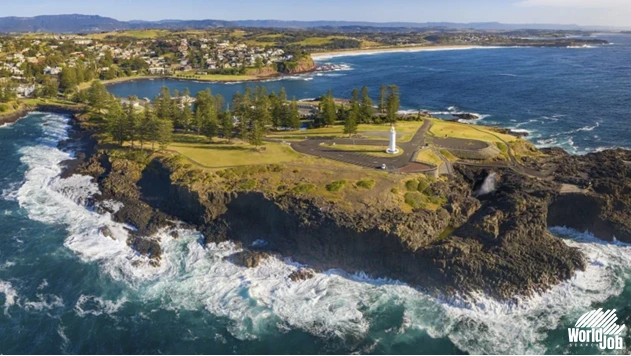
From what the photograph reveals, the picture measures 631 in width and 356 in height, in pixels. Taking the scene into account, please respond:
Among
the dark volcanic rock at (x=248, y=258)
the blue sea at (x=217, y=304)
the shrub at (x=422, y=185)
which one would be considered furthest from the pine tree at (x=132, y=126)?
the shrub at (x=422, y=185)

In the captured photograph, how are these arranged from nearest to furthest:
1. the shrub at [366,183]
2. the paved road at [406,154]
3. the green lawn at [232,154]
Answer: the shrub at [366,183]
the paved road at [406,154]
the green lawn at [232,154]

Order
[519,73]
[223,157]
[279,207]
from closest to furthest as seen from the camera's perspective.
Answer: [279,207] → [223,157] → [519,73]

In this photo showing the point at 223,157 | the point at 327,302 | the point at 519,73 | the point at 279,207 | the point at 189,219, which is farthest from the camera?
the point at 519,73

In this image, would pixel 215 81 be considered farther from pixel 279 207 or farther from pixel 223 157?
pixel 279 207

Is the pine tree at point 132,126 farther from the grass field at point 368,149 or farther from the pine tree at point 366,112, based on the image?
the pine tree at point 366,112

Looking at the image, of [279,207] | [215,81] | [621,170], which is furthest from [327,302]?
[215,81]

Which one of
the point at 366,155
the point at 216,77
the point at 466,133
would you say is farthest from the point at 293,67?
the point at 366,155

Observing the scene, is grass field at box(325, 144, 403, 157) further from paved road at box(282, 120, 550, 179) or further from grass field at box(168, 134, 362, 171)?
grass field at box(168, 134, 362, 171)
